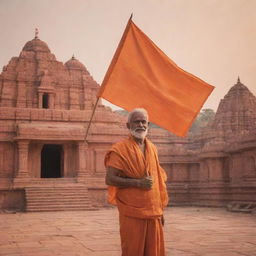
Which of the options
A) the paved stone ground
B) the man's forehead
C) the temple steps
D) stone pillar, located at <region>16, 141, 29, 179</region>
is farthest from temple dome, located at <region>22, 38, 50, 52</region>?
the man's forehead

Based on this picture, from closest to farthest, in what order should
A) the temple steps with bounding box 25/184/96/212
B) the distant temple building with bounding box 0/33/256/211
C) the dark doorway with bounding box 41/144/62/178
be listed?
the temple steps with bounding box 25/184/96/212
the distant temple building with bounding box 0/33/256/211
the dark doorway with bounding box 41/144/62/178

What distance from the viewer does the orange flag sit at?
233 inches

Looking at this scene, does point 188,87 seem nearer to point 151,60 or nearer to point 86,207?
point 151,60

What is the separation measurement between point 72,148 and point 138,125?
1811 cm

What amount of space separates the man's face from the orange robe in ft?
0.40

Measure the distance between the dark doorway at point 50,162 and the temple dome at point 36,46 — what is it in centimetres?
693

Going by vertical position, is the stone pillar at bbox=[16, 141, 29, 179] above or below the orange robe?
above

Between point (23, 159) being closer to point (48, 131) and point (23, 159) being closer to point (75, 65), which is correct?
point (48, 131)

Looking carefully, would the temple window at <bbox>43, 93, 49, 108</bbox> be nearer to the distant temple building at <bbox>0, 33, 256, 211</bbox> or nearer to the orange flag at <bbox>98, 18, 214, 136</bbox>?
the distant temple building at <bbox>0, 33, 256, 211</bbox>

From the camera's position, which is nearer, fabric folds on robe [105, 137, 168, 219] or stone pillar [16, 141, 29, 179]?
fabric folds on robe [105, 137, 168, 219]

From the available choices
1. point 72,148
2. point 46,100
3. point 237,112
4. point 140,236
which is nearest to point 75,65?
point 46,100

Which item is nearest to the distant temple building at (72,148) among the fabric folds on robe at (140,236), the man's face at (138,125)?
the man's face at (138,125)

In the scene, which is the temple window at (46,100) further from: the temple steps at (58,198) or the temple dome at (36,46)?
the temple steps at (58,198)

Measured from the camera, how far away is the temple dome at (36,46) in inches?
1108
